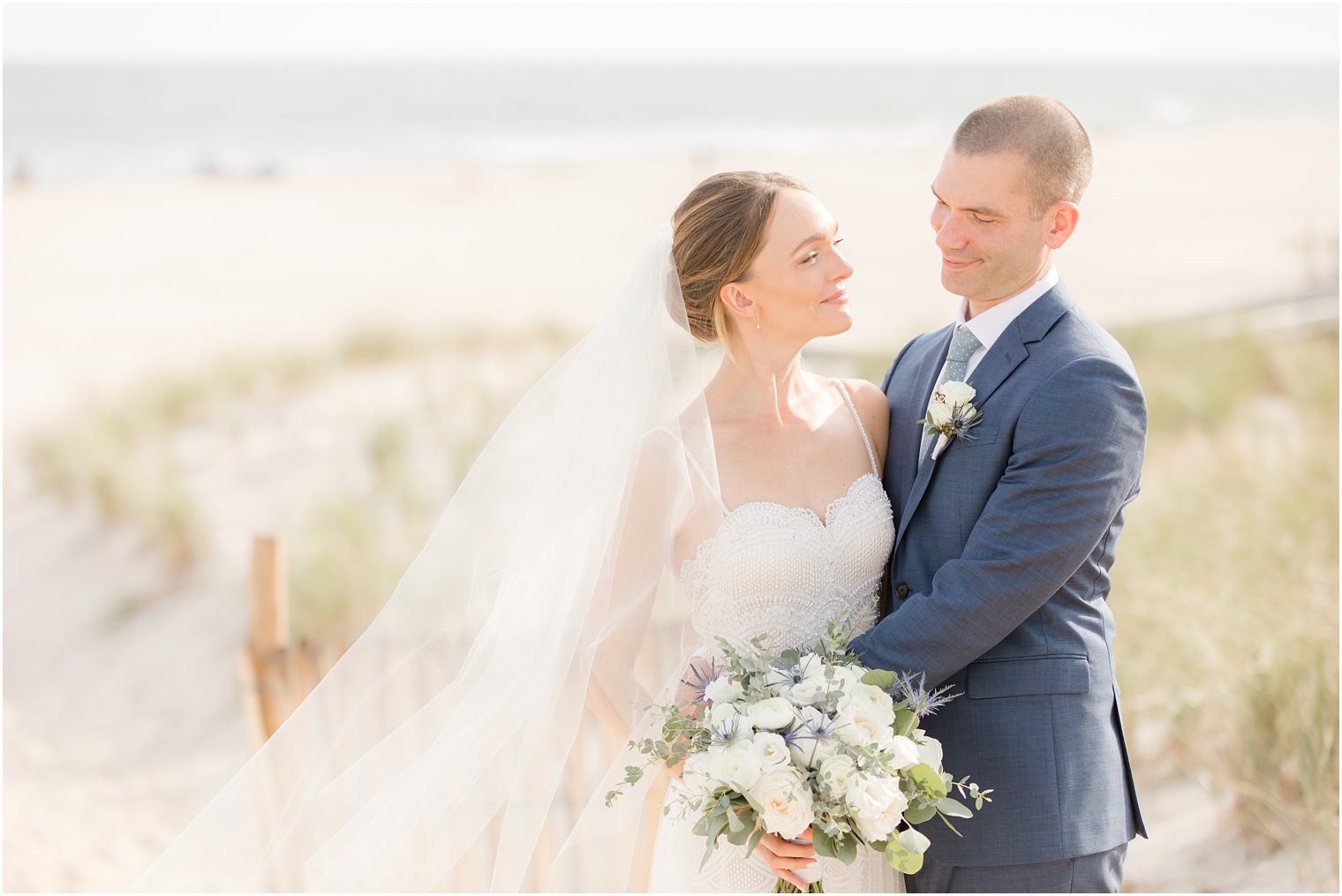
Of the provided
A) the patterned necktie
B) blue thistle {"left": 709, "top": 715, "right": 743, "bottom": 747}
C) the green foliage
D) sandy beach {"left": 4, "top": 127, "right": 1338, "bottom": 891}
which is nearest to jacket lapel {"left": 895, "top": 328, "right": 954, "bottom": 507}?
the patterned necktie

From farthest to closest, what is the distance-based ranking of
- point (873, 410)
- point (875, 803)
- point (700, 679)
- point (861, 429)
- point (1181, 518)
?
point (1181, 518), point (873, 410), point (861, 429), point (700, 679), point (875, 803)

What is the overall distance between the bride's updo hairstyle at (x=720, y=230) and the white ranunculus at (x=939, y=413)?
674mm

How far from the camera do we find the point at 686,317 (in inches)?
136

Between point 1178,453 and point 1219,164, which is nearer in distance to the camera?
point 1178,453

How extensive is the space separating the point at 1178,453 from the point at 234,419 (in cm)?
870

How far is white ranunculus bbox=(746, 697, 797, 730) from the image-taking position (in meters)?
2.54

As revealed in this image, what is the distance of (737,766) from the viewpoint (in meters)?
2.48

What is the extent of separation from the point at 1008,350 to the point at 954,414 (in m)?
0.24

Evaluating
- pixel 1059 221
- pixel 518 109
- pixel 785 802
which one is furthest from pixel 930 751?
pixel 518 109

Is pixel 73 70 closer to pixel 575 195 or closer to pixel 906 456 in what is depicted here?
pixel 575 195

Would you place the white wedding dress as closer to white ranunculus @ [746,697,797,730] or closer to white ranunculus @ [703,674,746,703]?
white ranunculus @ [703,674,746,703]

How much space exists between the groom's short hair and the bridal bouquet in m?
1.40

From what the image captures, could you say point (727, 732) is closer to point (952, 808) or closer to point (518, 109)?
point (952, 808)

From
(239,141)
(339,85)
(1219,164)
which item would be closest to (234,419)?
(1219,164)
